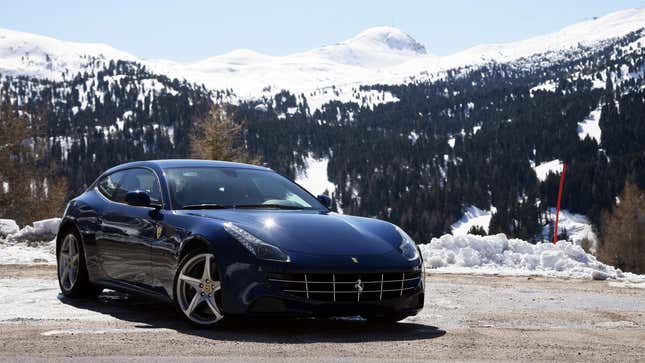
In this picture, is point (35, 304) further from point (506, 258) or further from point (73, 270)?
point (506, 258)

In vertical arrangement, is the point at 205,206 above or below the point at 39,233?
above

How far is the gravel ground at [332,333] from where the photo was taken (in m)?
5.15

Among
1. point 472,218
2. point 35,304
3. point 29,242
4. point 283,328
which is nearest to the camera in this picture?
point 283,328

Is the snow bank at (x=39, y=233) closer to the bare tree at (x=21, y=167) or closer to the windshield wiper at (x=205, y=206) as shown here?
the windshield wiper at (x=205, y=206)

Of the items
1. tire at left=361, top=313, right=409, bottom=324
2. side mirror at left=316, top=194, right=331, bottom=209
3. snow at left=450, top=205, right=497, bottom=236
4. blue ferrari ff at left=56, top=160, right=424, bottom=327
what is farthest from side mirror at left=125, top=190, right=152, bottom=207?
snow at left=450, top=205, right=497, bottom=236

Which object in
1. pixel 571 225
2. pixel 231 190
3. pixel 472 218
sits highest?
pixel 231 190

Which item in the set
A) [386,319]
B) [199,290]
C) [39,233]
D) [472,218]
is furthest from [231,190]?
[472,218]

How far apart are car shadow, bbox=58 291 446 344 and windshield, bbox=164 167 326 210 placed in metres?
0.98

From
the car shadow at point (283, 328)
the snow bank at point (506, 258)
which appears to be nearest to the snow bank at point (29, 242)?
the snow bank at point (506, 258)

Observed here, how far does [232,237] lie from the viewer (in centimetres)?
609

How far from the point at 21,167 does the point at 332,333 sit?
121 ft

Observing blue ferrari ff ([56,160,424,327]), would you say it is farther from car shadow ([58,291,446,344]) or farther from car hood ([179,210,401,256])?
car shadow ([58,291,446,344])

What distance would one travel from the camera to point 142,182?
7605 millimetres

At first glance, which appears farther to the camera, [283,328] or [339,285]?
[283,328]
